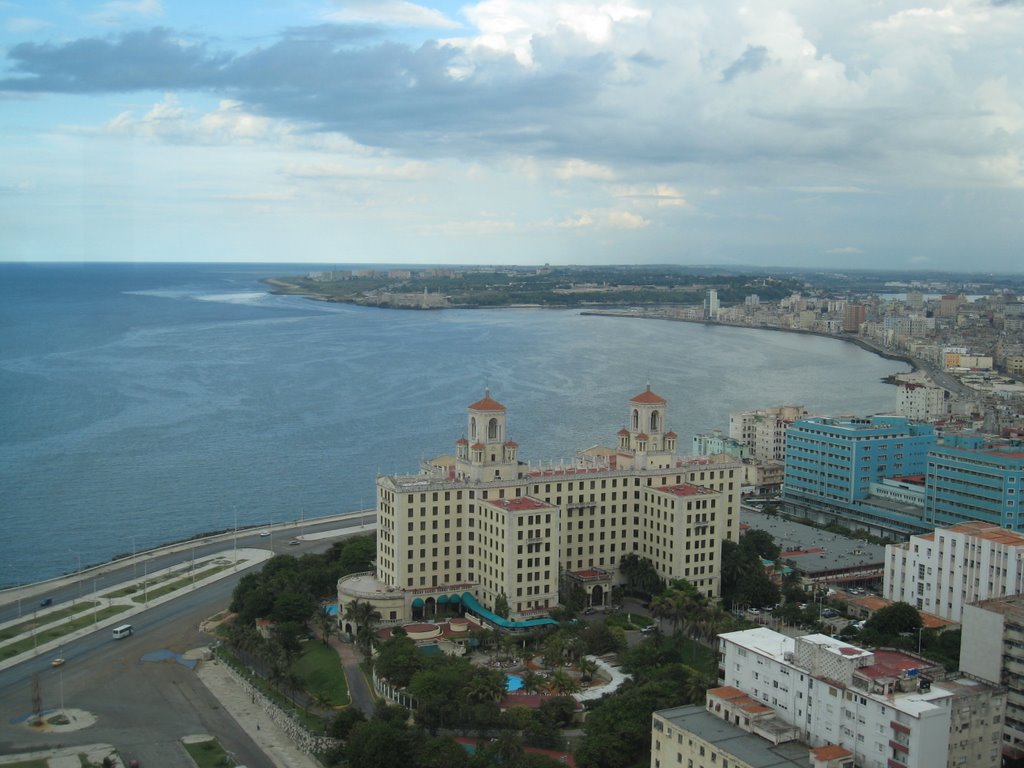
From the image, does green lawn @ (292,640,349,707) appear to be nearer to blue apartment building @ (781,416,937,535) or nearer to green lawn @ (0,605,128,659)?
green lawn @ (0,605,128,659)

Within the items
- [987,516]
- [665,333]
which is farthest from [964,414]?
[665,333]

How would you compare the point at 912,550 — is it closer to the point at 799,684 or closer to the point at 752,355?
the point at 799,684

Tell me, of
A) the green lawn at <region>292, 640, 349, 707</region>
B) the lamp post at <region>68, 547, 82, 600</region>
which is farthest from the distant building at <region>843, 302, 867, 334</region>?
the green lawn at <region>292, 640, 349, 707</region>

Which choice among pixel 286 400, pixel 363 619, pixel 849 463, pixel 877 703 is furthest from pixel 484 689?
pixel 286 400

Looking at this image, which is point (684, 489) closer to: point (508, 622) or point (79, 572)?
point (508, 622)

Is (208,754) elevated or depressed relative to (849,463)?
depressed

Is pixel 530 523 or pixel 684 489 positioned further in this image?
pixel 684 489

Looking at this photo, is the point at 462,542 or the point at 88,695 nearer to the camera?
the point at 88,695
